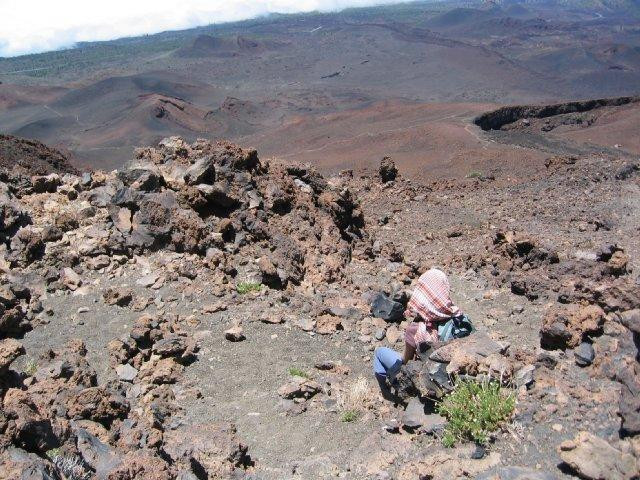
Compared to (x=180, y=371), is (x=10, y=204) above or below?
above

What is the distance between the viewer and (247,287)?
653 centimetres

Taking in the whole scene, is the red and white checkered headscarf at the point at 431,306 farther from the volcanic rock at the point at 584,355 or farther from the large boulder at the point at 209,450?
the large boulder at the point at 209,450

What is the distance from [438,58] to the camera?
176 ft

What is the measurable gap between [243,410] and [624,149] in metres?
21.6

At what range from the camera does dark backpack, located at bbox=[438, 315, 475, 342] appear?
15.8ft

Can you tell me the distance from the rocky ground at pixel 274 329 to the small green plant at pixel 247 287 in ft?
0.05

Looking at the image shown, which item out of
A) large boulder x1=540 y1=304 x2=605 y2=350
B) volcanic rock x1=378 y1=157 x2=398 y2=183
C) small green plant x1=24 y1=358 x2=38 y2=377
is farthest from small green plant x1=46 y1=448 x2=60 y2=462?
volcanic rock x1=378 y1=157 x2=398 y2=183

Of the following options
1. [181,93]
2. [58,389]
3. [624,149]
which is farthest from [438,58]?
[58,389]

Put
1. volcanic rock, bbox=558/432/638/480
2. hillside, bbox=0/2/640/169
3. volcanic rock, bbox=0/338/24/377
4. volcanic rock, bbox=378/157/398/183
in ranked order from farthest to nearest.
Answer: hillside, bbox=0/2/640/169 → volcanic rock, bbox=378/157/398/183 → volcanic rock, bbox=0/338/24/377 → volcanic rock, bbox=558/432/638/480

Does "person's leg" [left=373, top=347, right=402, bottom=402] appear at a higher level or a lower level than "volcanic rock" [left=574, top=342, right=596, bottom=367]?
lower

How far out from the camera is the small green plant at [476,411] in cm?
362

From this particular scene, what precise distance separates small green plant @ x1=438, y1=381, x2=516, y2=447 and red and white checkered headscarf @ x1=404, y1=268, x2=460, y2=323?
1011 mm

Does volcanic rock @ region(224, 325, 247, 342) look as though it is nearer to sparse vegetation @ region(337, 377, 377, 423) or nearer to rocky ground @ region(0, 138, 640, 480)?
rocky ground @ region(0, 138, 640, 480)

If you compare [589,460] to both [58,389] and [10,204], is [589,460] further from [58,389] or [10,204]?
[10,204]
